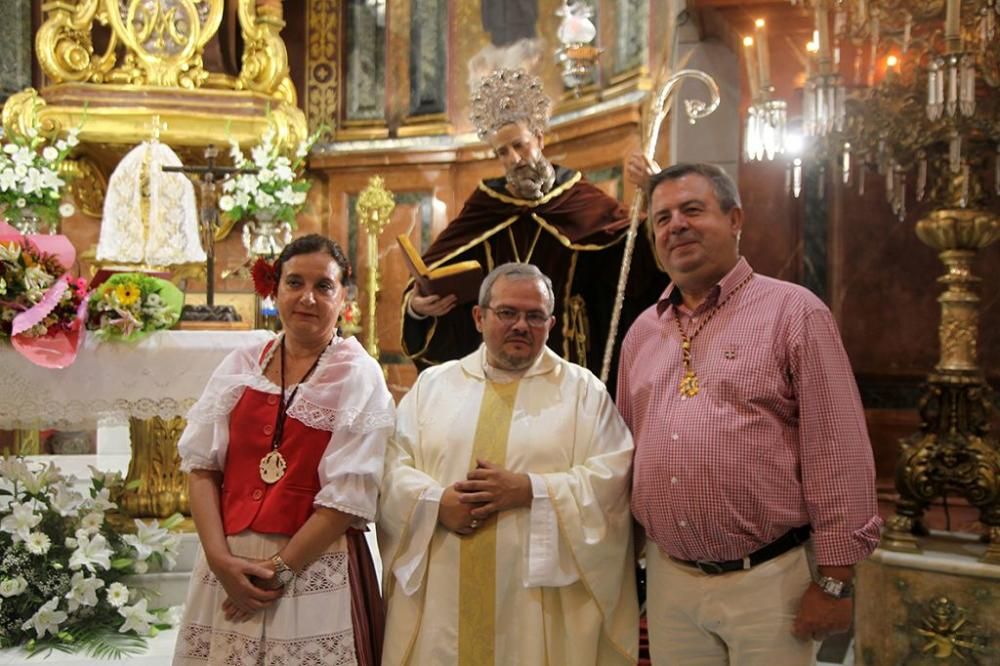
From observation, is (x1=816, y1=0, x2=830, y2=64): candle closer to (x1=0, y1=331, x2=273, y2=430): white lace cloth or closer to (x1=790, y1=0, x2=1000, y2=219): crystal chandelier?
(x1=790, y1=0, x2=1000, y2=219): crystal chandelier

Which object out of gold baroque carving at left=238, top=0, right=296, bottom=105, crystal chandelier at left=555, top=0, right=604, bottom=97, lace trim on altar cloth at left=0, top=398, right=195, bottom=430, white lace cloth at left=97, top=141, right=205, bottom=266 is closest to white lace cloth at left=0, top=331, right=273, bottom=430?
lace trim on altar cloth at left=0, top=398, right=195, bottom=430

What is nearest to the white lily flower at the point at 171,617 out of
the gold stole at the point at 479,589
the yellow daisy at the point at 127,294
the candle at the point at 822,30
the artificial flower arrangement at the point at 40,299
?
the artificial flower arrangement at the point at 40,299

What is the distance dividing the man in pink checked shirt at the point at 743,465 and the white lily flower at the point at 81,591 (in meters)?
2.57

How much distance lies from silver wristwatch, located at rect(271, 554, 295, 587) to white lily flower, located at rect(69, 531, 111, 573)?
6.41ft

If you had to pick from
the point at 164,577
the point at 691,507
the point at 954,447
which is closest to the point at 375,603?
the point at 691,507

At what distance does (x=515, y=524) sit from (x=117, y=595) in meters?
2.35

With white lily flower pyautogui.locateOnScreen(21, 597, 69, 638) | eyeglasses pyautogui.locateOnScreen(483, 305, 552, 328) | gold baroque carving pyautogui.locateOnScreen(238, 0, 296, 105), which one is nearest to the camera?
eyeglasses pyautogui.locateOnScreen(483, 305, 552, 328)

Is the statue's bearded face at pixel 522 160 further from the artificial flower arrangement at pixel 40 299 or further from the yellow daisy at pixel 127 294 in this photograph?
the artificial flower arrangement at pixel 40 299

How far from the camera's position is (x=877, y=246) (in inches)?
203

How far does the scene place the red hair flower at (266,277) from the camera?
2.81 meters

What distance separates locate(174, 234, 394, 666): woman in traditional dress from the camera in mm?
2559

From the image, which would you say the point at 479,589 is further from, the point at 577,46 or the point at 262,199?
the point at 577,46

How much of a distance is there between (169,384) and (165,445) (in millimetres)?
751

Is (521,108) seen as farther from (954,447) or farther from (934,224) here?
(954,447)
